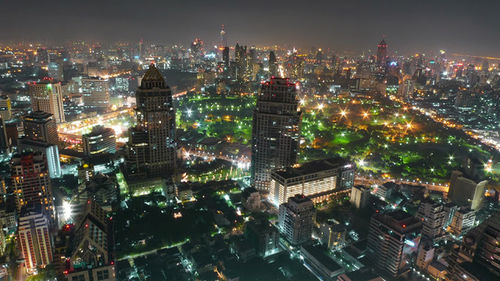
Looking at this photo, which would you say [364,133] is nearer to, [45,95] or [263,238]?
[263,238]

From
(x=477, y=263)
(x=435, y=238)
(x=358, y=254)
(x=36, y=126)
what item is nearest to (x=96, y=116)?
(x=36, y=126)

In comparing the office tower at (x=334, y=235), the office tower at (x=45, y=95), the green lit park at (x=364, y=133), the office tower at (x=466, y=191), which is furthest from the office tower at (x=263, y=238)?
the office tower at (x=45, y=95)

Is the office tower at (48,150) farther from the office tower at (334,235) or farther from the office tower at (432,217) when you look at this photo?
the office tower at (432,217)

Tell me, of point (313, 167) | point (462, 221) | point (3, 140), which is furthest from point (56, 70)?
point (462, 221)

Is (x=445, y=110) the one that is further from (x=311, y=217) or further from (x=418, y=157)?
(x=311, y=217)

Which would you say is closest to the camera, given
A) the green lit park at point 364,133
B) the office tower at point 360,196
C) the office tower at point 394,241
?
the office tower at point 394,241

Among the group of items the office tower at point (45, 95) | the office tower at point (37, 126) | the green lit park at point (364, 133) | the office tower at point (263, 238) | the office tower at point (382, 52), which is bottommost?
the office tower at point (263, 238)

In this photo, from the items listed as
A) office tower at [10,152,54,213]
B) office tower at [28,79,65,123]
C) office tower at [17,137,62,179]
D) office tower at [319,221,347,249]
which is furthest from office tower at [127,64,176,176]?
office tower at [28,79,65,123]
